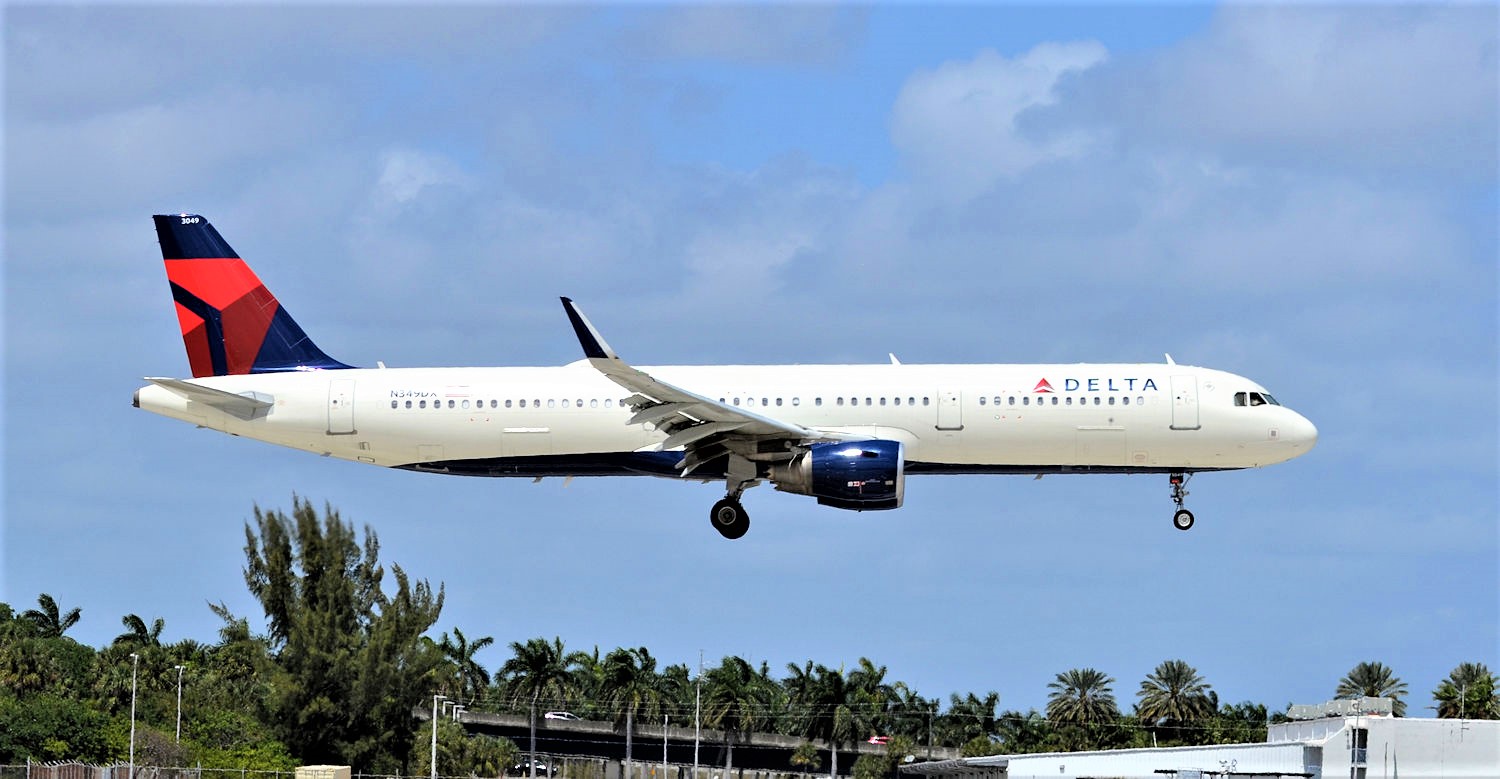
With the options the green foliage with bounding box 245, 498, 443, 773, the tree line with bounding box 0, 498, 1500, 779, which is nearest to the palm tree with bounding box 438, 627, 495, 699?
the tree line with bounding box 0, 498, 1500, 779

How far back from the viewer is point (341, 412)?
52938 millimetres

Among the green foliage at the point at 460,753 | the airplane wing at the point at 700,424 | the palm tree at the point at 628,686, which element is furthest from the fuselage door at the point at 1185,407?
the palm tree at the point at 628,686

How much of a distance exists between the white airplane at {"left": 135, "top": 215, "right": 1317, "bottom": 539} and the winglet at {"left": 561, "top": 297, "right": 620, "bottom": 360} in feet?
5.94

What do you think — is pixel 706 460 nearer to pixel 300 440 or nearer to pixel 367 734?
pixel 300 440

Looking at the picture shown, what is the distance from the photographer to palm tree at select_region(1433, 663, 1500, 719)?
89.9 metres

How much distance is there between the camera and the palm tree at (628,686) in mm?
118938

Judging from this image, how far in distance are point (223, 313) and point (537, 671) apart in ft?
224

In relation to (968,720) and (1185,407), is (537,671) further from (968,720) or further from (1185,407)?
(1185,407)

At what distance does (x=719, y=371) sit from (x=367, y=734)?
2583 centimetres

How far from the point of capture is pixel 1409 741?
50406mm

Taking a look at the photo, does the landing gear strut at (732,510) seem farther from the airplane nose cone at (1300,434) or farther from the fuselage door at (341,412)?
the airplane nose cone at (1300,434)

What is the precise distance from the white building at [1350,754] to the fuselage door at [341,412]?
24.1 m

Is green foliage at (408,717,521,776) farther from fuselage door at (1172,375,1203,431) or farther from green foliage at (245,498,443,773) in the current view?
fuselage door at (1172,375,1203,431)

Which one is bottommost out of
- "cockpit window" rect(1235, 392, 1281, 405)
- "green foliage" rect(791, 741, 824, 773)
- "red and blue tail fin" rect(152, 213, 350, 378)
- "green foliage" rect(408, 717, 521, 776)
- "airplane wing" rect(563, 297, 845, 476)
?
"green foliage" rect(791, 741, 824, 773)
